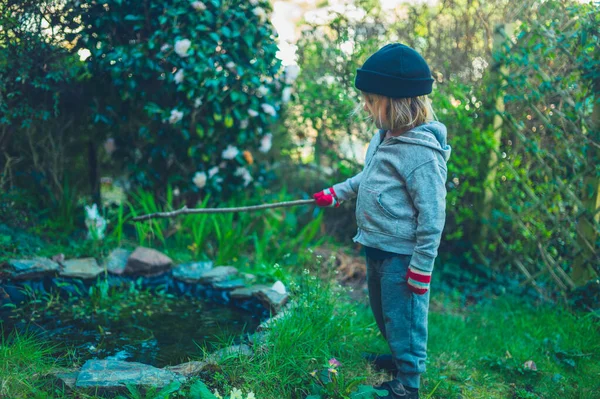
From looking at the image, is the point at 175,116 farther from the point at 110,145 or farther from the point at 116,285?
the point at 116,285

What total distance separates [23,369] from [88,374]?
0.29 meters

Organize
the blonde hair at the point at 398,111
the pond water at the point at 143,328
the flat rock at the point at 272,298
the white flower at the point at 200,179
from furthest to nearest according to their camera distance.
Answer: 1. the white flower at the point at 200,179
2. the flat rock at the point at 272,298
3. the pond water at the point at 143,328
4. the blonde hair at the point at 398,111

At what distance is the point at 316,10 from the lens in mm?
4562

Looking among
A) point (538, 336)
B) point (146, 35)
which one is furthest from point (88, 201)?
point (538, 336)

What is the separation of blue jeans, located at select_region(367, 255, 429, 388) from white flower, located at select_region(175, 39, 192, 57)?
2244 mm

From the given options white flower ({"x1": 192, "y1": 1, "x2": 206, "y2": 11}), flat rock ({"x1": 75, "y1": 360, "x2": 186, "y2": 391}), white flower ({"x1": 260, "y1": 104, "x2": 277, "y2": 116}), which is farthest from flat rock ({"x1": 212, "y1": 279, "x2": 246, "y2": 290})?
white flower ({"x1": 192, "y1": 1, "x2": 206, "y2": 11})

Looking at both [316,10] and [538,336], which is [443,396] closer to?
[538,336]

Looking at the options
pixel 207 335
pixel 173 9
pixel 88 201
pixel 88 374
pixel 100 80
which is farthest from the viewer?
pixel 88 201

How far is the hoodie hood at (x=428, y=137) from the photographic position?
7.23 ft

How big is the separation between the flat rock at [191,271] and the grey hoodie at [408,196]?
1.49m

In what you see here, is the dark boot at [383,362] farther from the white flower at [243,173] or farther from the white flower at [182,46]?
the white flower at [182,46]

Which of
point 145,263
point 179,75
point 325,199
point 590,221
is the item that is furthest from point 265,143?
point 590,221

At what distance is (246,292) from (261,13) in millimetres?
2167

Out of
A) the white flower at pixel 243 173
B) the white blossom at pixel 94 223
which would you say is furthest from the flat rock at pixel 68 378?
the white flower at pixel 243 173
